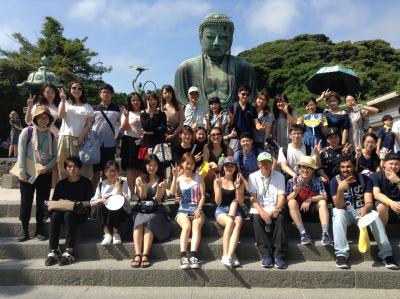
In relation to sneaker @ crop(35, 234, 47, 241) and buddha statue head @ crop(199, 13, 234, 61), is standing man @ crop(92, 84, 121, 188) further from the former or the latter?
buddha statue head @ crop(199, 13, 234, 61)

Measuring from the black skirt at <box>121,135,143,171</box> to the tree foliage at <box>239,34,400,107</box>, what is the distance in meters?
24.5

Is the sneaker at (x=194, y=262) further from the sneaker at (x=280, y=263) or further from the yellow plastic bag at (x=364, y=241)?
the yellow plastic bag at (x=364, y=241)

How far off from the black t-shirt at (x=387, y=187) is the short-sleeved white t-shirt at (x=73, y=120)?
3.77m

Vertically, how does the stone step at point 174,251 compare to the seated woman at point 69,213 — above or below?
below

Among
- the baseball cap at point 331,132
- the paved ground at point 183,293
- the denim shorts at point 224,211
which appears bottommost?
the paved ground at point 183,293

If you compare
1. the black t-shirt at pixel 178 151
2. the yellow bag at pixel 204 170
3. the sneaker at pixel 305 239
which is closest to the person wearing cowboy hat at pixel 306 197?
the sneaker at pixel 305 239

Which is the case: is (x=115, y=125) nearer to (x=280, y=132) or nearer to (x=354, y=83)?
(x=280, y=132)

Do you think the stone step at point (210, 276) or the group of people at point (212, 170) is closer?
the stone step at point (210, 276)

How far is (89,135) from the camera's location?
17.1 ft

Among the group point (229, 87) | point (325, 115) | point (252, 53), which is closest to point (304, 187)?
point (325, 115)

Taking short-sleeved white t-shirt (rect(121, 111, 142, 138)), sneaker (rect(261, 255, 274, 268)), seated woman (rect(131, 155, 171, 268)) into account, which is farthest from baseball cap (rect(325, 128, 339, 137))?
short-sleeved white t-shirt (rect(121, 111, 142, 138))

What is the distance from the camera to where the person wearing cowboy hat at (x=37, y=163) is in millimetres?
4820

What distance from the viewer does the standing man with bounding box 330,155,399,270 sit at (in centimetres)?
423

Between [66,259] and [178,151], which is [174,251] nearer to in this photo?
[66,259]
